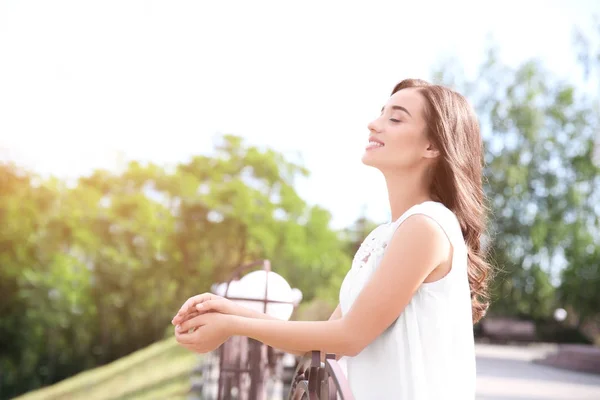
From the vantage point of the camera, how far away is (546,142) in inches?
935

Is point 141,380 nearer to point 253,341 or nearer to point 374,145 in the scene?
point 253,341

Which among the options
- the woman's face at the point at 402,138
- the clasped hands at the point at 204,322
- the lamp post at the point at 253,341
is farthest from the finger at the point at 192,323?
the lamp post at the point at 253,341

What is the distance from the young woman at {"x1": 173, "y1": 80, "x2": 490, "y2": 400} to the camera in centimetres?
124

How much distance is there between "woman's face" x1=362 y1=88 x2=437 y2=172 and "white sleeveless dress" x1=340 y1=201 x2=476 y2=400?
13 cm

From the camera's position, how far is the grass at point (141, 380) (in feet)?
43.4

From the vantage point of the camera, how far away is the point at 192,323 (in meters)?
1.26

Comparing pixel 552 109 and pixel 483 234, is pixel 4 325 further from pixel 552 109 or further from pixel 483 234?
pixel 483 234

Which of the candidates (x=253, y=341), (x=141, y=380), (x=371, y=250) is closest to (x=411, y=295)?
(x=371, y=250)

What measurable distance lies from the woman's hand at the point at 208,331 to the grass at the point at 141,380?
33.1 feet

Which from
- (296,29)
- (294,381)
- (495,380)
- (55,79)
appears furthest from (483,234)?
(296,29)

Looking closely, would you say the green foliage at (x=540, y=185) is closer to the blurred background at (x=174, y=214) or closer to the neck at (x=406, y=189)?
the blurred background at (x=174, y=214)

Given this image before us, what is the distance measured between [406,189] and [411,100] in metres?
0.17

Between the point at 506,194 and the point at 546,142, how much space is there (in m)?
2.09

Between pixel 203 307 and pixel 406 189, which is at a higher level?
pixel 406 189
